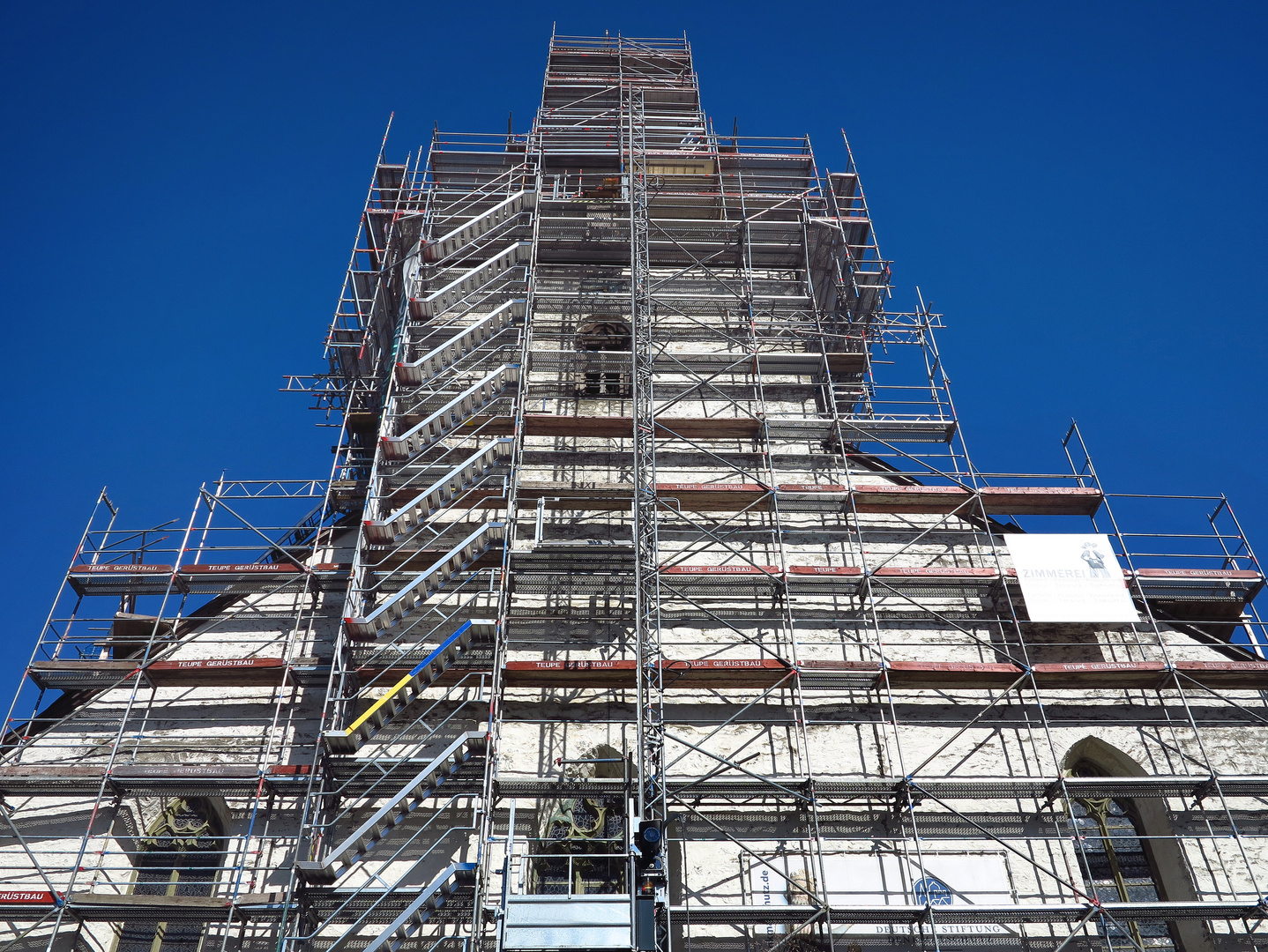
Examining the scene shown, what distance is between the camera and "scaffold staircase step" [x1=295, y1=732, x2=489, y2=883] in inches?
535

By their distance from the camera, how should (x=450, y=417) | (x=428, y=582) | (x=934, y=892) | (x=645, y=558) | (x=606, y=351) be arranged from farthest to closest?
(x=606, y=351) → (x=450, y=417) → (x=428, y=582) → (x=645, y=558) → (x=934, y=892)

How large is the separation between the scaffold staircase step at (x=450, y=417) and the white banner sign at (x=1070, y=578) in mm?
9167

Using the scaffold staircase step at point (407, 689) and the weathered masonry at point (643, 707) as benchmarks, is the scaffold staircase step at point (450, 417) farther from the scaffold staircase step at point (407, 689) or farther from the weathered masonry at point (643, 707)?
the scaffold staircase step at point (407, 689)

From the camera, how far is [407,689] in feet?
50.0

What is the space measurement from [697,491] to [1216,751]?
8.84 metres

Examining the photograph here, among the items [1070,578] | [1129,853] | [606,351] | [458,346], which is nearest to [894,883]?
[1129,853]

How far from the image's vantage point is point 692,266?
23000mm

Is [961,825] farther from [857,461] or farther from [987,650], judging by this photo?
[857,461]

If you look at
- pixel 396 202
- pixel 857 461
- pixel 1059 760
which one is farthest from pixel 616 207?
pixel 1059 760

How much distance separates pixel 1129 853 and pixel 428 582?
37.3 ft

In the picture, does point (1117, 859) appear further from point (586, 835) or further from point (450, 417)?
point (450, 417)

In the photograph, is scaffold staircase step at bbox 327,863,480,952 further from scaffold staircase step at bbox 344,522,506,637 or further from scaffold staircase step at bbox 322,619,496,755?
scaffold staircase step at bbox 344,522,506,637

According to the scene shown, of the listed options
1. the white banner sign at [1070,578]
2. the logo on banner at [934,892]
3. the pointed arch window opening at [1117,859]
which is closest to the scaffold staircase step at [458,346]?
the white banner sign at [1070,578]

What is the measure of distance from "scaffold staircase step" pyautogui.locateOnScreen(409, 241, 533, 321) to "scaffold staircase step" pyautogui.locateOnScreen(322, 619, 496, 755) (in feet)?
23.0
